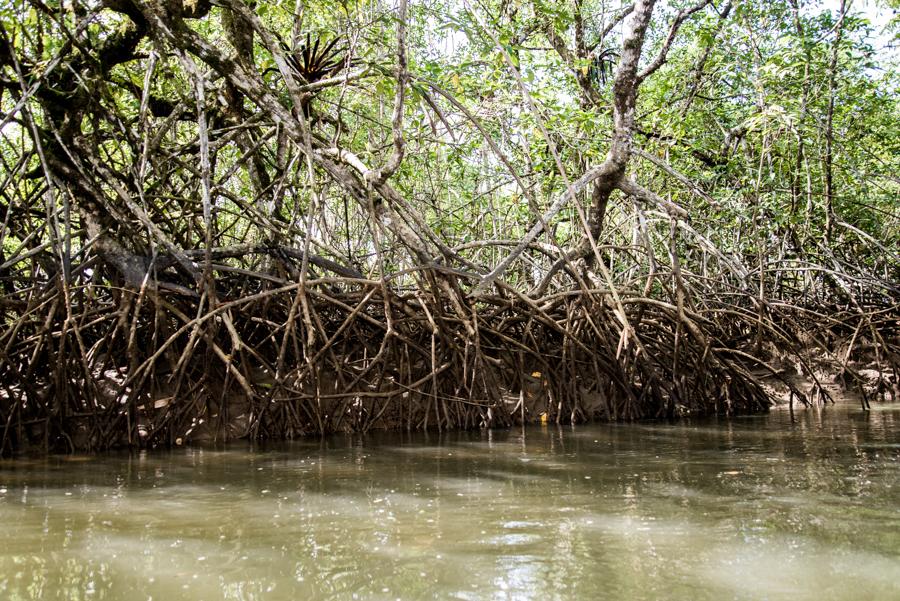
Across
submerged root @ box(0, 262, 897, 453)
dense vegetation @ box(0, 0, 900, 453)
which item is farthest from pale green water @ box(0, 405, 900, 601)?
dense vegetation @ box(0, 0, 900, 453)

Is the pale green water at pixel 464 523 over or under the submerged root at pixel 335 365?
under

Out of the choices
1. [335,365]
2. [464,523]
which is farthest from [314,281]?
[464,523]

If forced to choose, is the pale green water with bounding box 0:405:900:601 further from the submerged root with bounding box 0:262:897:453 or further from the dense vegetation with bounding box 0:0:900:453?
the dense vegetation with bounding box 0:0:900:453

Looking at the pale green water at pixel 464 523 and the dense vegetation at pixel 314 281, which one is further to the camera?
the dense vegetation at pixel 314 281

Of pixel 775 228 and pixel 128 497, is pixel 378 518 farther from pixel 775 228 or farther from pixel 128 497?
pixel 775 228

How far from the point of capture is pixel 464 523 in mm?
2549

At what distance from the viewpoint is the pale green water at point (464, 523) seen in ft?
6.36

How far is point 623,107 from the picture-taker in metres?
5.64

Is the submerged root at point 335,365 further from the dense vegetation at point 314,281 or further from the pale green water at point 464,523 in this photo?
the pale green water at point 464,523

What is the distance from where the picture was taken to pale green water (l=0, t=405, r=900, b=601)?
76.3 inches

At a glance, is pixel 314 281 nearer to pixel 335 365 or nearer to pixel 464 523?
pixel 335 365

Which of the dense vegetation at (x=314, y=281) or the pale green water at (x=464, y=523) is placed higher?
the dense vegetation at (x=314, y=281)

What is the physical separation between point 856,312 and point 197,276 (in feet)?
19.2

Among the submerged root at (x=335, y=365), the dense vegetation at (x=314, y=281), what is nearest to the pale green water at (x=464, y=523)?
the submerged root at (x=335, y=365)
